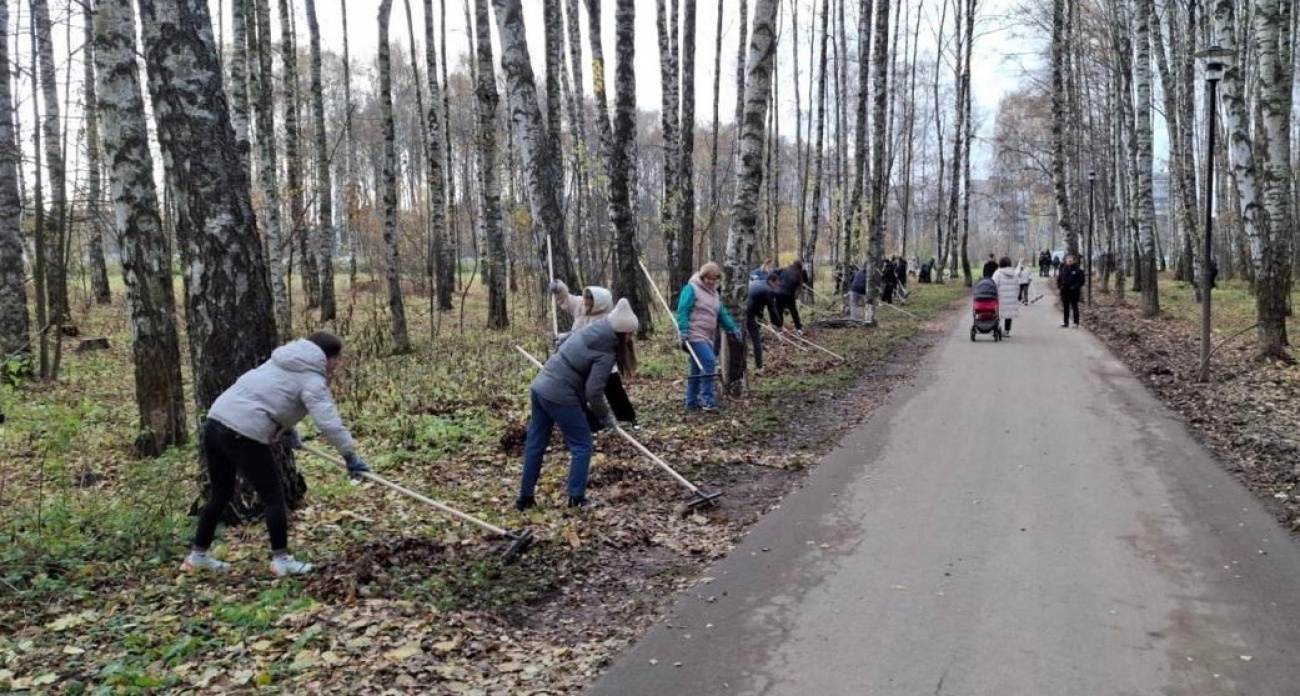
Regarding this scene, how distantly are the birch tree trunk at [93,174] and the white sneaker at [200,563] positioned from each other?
6.69 m

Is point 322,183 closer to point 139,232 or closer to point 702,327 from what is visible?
point 139,232

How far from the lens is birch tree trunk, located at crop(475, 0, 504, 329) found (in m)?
17.0

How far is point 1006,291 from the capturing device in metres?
19.5

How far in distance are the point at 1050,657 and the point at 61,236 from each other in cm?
1199

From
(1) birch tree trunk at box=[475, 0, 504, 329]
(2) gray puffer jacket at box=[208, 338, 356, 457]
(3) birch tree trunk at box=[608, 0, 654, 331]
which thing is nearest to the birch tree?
(1) birch tree trunk at box=[475, 0, 504, 329]

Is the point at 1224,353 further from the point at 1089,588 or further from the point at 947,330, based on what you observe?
the point at 1089,588

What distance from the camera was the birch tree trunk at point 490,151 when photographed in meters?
17.0

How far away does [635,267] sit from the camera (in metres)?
17.0

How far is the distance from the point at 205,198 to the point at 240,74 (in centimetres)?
1245

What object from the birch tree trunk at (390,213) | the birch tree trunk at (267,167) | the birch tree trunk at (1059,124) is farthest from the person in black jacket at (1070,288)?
the birch tree trunk at (267,167)

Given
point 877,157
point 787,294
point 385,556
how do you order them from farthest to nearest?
1. point 877,157
2. point 787,294
3. point 385,556

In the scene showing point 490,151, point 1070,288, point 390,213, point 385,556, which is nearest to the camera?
point 385,556

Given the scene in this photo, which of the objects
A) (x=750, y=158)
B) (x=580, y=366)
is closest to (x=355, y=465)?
(x=580, y=366)

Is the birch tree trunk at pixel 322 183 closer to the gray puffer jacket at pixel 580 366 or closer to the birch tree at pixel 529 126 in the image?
the birch tree at pixel 529 126
